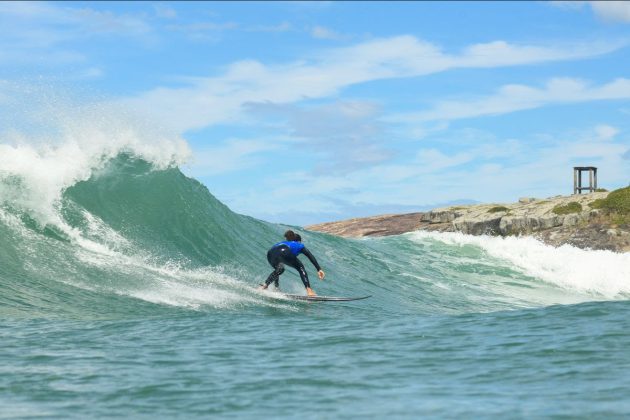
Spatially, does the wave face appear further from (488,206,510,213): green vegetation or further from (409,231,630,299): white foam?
(488,206,510,213): green vegetation

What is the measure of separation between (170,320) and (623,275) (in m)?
25.4

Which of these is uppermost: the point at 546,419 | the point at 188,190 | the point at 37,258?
the point at 188,190

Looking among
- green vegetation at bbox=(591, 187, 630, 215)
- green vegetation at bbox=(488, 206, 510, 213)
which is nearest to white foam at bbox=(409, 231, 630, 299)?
green vegetation at bbox=(591, 187, 630, 215)

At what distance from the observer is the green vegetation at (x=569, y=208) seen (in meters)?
44.5

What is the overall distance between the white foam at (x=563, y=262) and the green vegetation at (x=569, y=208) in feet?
11.7

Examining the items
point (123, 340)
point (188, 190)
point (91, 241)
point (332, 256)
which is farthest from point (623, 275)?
point (123, 340)

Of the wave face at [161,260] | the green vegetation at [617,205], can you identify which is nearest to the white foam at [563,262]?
the wave face at [161,260]

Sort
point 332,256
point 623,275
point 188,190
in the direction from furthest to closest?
point 623,275, point 332,256, point 188,190

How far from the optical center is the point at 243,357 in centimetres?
1145

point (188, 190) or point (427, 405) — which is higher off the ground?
point (188, 190)

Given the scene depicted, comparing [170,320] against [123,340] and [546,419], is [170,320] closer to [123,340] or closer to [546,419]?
[123,340]

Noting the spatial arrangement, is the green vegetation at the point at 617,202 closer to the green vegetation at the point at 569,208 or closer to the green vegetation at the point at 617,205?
the green vegetation at the point at 617,205

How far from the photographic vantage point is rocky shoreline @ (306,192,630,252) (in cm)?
4212

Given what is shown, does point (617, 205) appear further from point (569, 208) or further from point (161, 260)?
point (161, 260)
